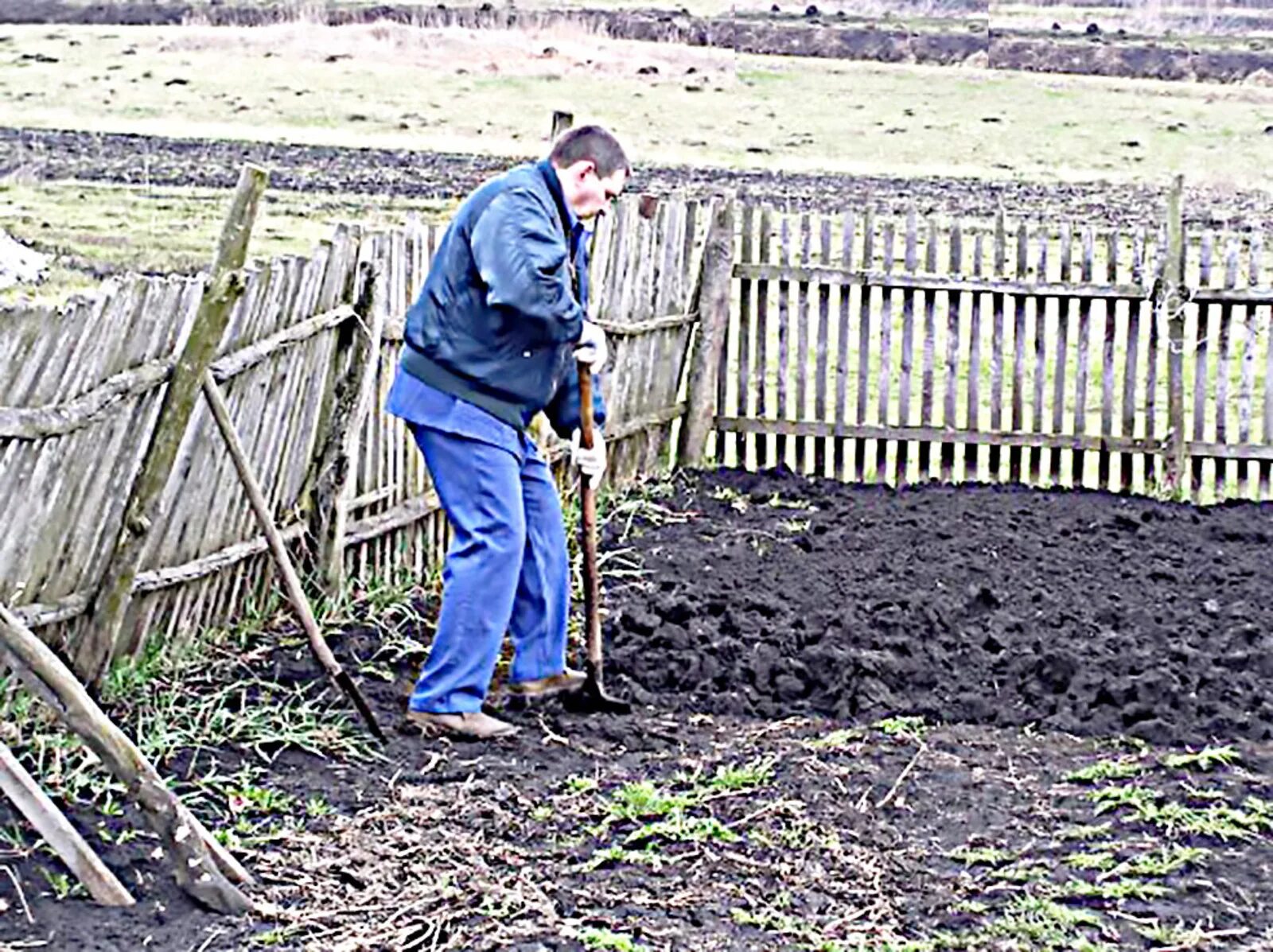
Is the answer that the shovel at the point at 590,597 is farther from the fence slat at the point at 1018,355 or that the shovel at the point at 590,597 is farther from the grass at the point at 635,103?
the grass at the point at 635,103

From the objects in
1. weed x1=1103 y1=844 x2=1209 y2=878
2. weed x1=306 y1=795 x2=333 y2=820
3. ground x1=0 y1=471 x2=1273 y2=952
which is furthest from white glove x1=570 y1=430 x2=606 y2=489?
weed x1=1103 y1=844 x2=1209 y2=878

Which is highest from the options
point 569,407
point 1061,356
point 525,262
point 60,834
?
point 525,262

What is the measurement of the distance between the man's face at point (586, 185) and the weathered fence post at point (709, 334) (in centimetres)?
404

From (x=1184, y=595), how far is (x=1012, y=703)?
5.29 feet

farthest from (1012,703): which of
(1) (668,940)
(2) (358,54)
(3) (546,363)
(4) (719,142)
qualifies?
(2) (358,54)

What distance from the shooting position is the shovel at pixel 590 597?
6.84 m

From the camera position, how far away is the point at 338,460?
7.62 m

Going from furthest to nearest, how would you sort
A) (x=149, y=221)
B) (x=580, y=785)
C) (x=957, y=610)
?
(x=149, y=221) < (x=957, y=610) < (x=580, y=785)

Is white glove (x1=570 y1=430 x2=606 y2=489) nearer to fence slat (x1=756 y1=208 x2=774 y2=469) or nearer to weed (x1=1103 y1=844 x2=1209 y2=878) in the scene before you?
weed (x1=1103 y1=844 x2=1209 y2=878)

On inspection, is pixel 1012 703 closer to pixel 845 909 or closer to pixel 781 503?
pixel 845 909

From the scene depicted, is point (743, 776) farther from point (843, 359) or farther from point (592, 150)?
point (843, 359)

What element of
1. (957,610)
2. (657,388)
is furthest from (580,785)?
(657,388)

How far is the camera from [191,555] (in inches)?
271

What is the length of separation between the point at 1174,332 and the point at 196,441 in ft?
17.4
